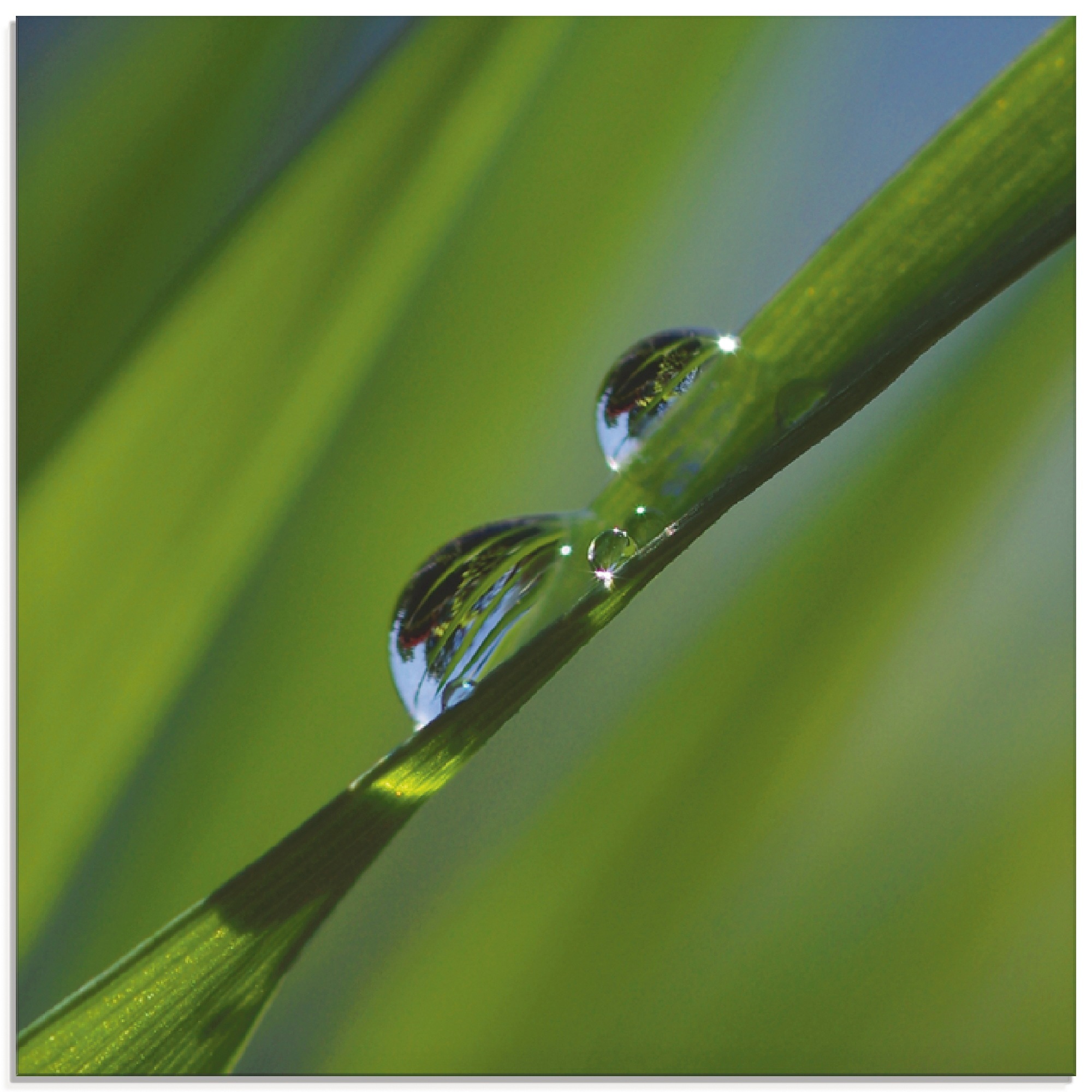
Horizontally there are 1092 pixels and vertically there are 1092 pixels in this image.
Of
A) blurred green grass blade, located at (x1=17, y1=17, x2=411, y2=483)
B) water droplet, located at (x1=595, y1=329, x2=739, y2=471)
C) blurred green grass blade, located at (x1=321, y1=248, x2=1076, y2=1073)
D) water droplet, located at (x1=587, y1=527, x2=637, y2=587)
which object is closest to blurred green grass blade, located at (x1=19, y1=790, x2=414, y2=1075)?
water droplet, located at (x1=587, y1=527, x2=637, y2=587)

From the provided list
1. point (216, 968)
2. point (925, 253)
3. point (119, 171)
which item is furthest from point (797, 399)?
point (119, 171)

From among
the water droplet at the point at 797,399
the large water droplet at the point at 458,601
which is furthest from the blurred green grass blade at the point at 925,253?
the large water droplet at the point at 458,601

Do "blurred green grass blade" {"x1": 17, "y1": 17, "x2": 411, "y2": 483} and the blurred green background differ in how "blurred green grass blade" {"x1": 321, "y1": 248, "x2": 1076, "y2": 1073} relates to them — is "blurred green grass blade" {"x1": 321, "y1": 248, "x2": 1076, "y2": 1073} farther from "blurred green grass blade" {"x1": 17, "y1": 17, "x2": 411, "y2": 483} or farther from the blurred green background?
"blurred green grass blade" {"x1": 17, "y1": 17, "x2": 411, "y2": 483}

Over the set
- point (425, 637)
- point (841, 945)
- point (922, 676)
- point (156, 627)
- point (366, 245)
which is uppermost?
point (366, 245)

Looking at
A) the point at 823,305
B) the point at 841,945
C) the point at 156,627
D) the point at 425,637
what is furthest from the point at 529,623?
the point at 841,945

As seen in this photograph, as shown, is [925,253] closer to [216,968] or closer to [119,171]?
[216,968]

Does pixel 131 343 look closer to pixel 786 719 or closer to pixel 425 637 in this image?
pixel 425 637

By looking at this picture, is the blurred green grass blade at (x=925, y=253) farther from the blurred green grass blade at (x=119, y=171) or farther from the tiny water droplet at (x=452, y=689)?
the blurred green grass blade at (x=119, y=171)
